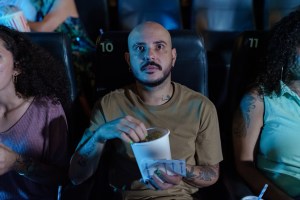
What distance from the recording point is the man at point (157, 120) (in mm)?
1192

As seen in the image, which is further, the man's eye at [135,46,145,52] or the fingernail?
the man's eye at [135,46,145,52]

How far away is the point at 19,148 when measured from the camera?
1206mm

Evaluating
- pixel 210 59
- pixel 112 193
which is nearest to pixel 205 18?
pixel 210 59

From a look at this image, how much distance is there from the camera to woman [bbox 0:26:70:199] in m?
1.19

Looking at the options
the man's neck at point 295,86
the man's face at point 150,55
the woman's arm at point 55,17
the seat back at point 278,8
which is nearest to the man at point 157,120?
the man's face at point 150,55

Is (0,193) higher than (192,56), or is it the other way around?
(192,56)

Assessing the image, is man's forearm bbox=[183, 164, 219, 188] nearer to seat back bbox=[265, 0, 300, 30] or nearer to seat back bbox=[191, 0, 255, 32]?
seat back bbox=[191, 0, 255, 32]

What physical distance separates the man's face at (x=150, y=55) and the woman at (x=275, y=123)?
0.35 meters

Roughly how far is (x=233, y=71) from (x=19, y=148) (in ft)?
2.99

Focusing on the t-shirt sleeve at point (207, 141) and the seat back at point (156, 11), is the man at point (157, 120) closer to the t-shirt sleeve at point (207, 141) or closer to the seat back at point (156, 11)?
Result: the t-shirt sleeve at point (207, 141)

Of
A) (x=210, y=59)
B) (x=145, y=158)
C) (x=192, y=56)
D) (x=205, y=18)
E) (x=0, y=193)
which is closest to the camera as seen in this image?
(x=145, y=158)

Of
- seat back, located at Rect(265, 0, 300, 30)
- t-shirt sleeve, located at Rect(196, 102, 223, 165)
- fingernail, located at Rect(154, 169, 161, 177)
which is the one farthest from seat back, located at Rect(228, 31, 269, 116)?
seat back, located at Rect(265, 0, 300, 30)

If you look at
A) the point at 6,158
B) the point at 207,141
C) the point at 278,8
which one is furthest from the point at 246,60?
the point at 278,8

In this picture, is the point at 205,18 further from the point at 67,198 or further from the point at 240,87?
the point at 67,198
